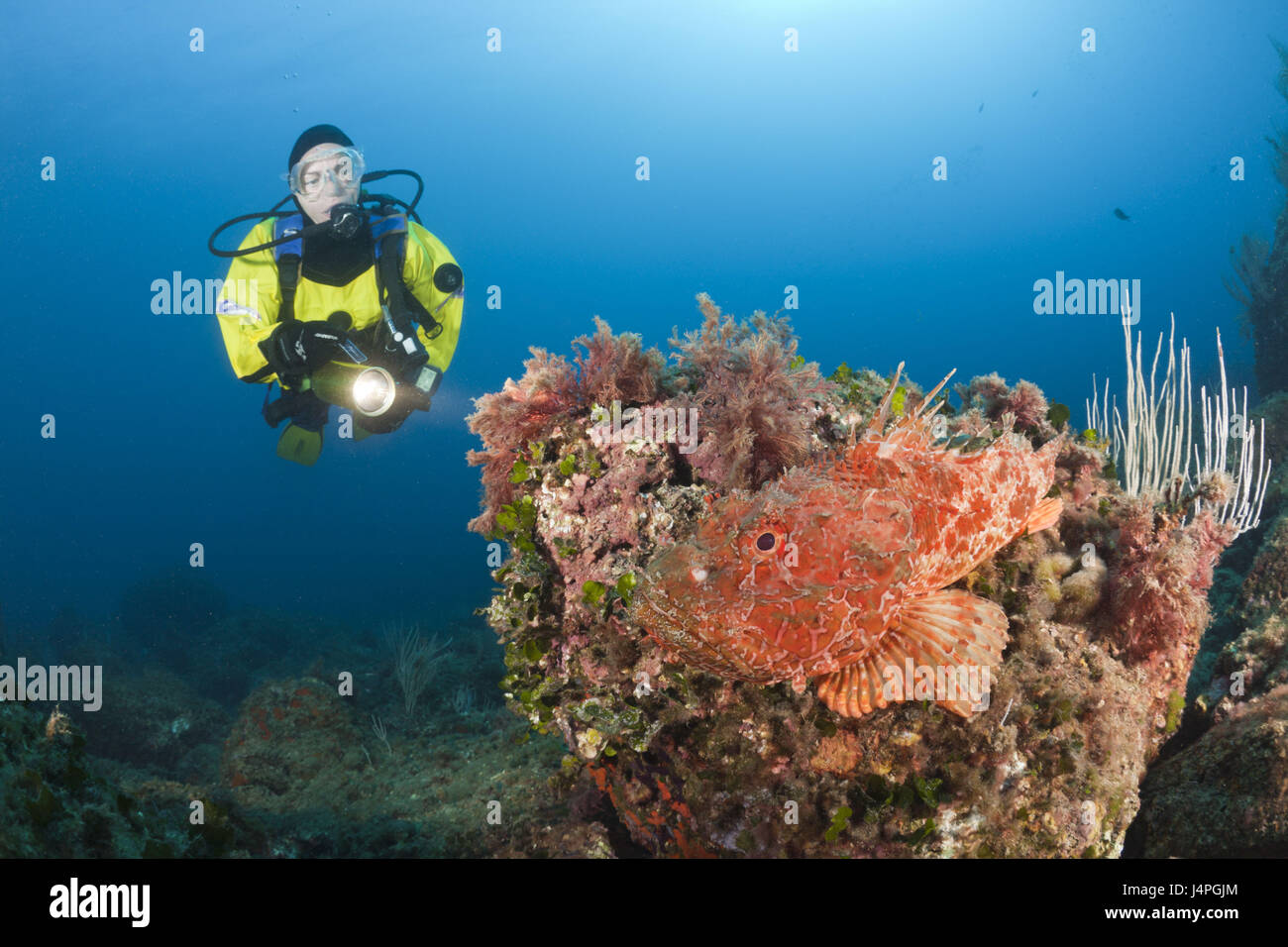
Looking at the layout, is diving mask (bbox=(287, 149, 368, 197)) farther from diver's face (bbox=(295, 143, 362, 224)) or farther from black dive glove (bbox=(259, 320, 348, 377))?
black dive glove (bbox=(259, 320, 348, 377))

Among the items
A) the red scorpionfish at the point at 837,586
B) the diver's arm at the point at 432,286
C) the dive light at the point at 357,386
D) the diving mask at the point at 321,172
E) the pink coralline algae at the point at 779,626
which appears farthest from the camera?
the diver's arm at the point at 432,286

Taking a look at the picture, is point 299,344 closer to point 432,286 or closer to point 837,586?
point 432,286

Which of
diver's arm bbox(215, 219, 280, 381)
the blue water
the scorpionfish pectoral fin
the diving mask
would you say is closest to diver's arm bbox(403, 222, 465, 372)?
the diving mask

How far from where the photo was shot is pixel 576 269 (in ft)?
308

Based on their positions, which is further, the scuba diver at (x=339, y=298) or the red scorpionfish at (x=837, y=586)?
the scuba diver at (x=339, y=298)

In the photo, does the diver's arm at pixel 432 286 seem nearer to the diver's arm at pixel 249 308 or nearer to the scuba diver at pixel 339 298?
the scuba diver at pixel 339 298

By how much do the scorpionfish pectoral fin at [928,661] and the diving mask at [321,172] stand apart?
8.29m

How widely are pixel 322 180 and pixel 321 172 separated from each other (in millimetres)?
91

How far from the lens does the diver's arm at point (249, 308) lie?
7.19 meters

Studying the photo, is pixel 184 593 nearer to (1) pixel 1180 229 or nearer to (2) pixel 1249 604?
(2) pixel 1249 604

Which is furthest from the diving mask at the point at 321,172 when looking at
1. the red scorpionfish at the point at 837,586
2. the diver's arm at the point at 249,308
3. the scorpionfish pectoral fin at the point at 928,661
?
the scorpionfish pectoral fin at the point at 928,661

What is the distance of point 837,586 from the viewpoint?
8.02 feet

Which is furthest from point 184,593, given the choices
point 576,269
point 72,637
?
point 576,269

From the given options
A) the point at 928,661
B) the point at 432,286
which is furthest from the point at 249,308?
the point at 928,661
